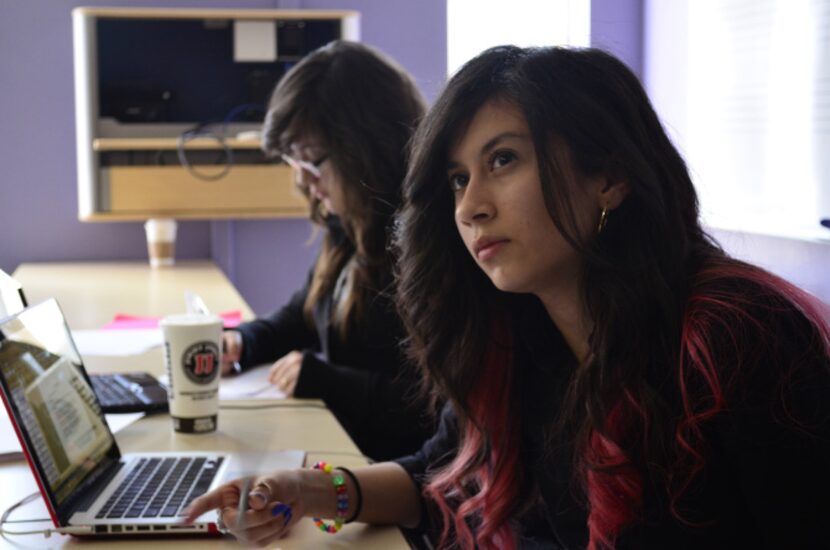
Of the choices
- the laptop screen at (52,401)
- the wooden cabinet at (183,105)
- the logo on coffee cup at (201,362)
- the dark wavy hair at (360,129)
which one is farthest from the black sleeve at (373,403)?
the wooden cabinet at (183,105)

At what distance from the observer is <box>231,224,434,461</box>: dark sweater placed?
1705 mm

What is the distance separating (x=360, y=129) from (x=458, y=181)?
0.68 metres

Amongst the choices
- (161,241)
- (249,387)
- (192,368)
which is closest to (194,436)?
(192,368)

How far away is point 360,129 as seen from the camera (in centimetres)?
182

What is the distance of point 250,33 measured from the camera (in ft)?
11.0

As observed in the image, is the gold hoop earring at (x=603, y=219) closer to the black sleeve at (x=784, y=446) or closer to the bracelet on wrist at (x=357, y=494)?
the black sleeve at (x=784, y=446)

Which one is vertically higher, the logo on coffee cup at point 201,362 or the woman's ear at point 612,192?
the woman's ear at point 612,192

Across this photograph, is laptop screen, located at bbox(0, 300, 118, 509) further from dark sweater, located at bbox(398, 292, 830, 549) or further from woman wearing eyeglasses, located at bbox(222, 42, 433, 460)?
dark sweater, located at bbox(398, 292, 830, 549)

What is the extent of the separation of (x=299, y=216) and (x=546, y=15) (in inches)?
41.0

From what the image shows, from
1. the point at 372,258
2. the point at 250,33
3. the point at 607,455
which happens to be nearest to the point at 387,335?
the point at 372,258

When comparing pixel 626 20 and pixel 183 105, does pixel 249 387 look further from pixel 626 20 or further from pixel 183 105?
pixel 183 105

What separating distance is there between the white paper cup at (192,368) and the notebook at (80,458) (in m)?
0.13

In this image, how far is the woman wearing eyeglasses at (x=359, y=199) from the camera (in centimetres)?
173

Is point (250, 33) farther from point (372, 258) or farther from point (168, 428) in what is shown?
point (168, 428)
